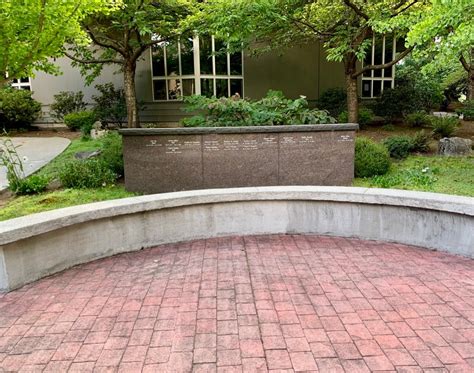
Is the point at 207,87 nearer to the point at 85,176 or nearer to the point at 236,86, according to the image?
the point at 236,86

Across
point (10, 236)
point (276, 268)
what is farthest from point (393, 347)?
point (10, 236)

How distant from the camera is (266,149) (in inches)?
296

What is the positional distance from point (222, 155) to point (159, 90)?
10965 mm

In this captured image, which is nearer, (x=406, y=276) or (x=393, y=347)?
(x=393, y=347)

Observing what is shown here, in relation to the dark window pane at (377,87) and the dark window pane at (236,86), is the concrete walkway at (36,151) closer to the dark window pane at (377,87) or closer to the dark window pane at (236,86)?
the dark window pane at (236,86)

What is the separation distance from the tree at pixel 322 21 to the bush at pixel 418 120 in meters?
3.16

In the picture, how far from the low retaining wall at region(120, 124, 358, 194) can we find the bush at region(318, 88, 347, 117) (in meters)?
9.16

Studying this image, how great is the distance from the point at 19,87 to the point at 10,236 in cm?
1728

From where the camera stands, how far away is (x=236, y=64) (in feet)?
57.9

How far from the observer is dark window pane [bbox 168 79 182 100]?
55.6ft

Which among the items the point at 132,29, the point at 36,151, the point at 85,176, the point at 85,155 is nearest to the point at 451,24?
the point at 85,176

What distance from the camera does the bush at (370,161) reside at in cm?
812

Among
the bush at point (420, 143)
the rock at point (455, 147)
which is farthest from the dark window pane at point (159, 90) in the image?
the rock at point (455, 147)

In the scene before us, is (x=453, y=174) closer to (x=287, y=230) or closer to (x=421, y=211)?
(x=421, y=211)
